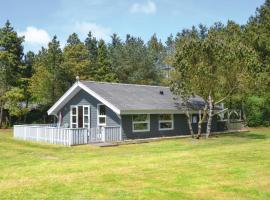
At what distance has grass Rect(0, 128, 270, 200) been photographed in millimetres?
10305

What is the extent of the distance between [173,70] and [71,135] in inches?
790

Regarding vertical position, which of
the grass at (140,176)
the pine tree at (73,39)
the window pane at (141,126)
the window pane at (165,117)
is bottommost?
the grass at (140,176)

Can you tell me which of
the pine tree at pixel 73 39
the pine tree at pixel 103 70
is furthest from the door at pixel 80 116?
the pine tree at pixel 73 39

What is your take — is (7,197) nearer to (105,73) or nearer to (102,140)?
(102,140)

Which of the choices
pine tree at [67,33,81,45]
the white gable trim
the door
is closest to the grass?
the white gable trim

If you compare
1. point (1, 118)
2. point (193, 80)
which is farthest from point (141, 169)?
point (1, 118)

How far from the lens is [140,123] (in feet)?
92.7

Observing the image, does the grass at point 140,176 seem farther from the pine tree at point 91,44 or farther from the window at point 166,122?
the pine tree at point 91,44

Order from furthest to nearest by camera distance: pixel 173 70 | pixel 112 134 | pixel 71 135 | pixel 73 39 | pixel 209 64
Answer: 1. pixel 73 39
2. pixel 173 70
3. pixel 209 64
4. pixel 112 134
5. pixel 71 135

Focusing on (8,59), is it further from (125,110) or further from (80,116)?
(125,110)

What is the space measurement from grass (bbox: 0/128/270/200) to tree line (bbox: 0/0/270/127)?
32.0 ft

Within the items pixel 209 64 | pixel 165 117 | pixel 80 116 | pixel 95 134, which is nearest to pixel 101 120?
pixel 80 116

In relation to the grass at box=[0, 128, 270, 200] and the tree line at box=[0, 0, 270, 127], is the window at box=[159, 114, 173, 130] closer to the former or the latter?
the tree line at box=[0, 0, 270, 127]

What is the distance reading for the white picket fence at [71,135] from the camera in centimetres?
2428
